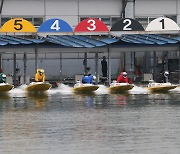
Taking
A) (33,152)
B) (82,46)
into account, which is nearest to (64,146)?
(33,152)

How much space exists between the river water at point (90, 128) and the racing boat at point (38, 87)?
10622mm

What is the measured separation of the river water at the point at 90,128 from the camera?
17.7 meters

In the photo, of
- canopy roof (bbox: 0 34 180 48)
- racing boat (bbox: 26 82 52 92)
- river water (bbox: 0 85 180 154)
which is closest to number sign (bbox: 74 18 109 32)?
canopy roof (bbox: 0 34 180 48)

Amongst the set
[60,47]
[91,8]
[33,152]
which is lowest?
[33,152]

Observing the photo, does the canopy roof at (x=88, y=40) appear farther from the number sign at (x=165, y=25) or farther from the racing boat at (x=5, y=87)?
the racing boat at (x=5, y=87)

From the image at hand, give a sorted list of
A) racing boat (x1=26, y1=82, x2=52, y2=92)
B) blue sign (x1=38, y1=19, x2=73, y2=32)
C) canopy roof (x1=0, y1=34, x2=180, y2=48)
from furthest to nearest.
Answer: blue sign (x1=38, y1=19, x2=73, y2=32), canopy roof (x1=0, y1=34, x2=180, y2=48), racing boat (x1=26, y1=82, x2=52, y2=92)

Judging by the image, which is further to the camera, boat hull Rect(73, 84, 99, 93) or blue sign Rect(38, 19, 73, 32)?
blue sign Rect(38, 19, 73, 32)

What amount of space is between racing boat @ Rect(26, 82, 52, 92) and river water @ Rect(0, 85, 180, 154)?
10.6 m

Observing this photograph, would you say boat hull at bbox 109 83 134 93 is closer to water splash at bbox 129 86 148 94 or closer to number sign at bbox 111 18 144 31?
water splash at bbox 129 86 148 94

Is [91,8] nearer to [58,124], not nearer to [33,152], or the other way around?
[58,124]

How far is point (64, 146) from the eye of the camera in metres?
18.0

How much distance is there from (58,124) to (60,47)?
2548 centimetres

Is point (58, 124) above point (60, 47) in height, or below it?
below

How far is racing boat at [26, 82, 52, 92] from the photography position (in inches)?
1743
